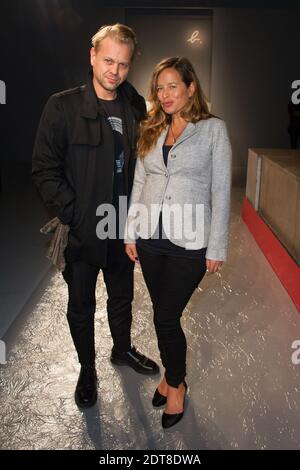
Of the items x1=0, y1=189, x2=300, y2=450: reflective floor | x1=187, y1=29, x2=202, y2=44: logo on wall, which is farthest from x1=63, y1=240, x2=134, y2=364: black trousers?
x1=187, y1=29, x2=202, y2=44: logo on wall

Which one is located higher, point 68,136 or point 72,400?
point 68,136

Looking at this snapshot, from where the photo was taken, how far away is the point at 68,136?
152 cm

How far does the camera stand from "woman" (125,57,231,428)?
1.41m

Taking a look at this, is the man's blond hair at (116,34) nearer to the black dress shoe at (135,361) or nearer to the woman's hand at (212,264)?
the woman's hand at (212,264)

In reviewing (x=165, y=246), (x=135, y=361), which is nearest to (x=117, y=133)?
(x=165, y=246)

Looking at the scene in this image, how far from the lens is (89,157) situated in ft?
5.08

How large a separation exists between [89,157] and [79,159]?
38 millimetres

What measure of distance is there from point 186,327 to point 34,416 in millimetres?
976

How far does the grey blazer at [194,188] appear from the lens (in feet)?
4.61

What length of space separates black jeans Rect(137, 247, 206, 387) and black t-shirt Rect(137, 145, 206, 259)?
15 millimetres

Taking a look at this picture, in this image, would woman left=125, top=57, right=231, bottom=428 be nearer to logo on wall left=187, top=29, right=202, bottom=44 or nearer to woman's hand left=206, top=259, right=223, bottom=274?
woman's hand left=206, top=259, right=223, bottom=274

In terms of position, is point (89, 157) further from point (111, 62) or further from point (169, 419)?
point (169, 419)

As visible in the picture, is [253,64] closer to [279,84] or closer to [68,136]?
[279,84]
